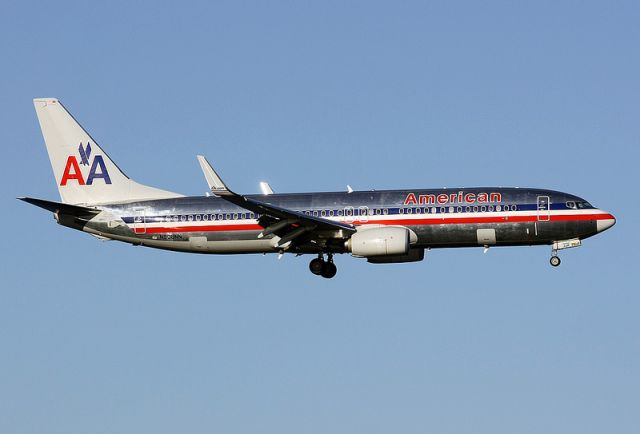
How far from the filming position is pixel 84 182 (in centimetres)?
6862

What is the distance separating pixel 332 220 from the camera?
6325 centimetres

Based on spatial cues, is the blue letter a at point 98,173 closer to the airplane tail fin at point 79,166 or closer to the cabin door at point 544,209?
the airplane tail fin at point 79,166

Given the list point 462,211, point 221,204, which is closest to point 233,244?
point 221,204

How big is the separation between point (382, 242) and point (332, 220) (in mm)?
3645

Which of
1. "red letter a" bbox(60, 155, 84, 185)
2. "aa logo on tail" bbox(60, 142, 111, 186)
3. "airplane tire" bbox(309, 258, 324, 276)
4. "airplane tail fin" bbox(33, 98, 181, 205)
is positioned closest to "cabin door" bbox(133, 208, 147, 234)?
"airplane tail fin" bbox(33, 98, 181, 205)

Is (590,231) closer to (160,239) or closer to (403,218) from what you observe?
(403,218)

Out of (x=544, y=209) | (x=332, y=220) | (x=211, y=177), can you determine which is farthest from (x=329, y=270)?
(x=544, y=209)

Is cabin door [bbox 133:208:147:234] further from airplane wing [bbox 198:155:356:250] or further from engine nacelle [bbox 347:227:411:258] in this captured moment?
engine nacelle [bbox 347:227:411:258]

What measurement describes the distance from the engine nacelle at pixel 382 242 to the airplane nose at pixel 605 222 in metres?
9.87

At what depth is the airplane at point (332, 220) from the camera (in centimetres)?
6153

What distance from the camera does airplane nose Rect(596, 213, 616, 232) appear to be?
62.5 m

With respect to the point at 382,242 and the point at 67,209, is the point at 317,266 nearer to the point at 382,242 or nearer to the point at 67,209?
the point at 382,242

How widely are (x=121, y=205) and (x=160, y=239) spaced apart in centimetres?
304

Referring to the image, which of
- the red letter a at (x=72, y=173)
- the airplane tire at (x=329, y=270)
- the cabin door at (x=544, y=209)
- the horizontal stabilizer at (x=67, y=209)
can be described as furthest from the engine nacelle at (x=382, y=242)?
the red letter a at (x=72, y=173)
